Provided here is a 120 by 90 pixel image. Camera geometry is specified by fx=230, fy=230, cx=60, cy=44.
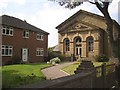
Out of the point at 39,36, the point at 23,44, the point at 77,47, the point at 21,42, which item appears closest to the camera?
the point at 21,42

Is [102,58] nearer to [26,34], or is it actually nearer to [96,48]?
[96,48]

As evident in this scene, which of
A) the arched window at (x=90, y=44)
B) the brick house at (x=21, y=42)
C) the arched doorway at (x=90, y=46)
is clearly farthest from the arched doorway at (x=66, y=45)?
the brick house at (x=21, y=42)

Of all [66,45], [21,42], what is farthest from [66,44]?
[21,42]

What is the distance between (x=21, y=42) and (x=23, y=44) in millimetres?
668

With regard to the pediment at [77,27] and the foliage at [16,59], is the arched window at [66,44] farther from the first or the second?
the foliage at [16,59]

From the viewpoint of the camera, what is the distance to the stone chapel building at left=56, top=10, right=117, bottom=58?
4366 cm

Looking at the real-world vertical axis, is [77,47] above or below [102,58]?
above

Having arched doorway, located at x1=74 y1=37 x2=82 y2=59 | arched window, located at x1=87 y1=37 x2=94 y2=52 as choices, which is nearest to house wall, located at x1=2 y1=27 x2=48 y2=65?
arched doorway, located at x1=74 y1=37 x2=82 y2=59

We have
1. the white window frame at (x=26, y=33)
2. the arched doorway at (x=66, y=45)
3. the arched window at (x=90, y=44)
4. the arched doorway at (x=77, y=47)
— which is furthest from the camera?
the arched doorway at (x=66, y=45)

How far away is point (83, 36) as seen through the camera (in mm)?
45125

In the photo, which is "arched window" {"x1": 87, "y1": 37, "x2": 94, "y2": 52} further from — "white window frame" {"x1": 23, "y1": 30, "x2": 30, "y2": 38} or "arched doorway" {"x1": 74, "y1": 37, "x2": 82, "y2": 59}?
"white window frame" {"x1": 23, "y1": 30, "x2": 30, "y2": 38}

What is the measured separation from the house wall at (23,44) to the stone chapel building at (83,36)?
5594 mm

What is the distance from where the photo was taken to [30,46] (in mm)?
39625

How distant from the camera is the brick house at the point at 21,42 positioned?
3432 cm
